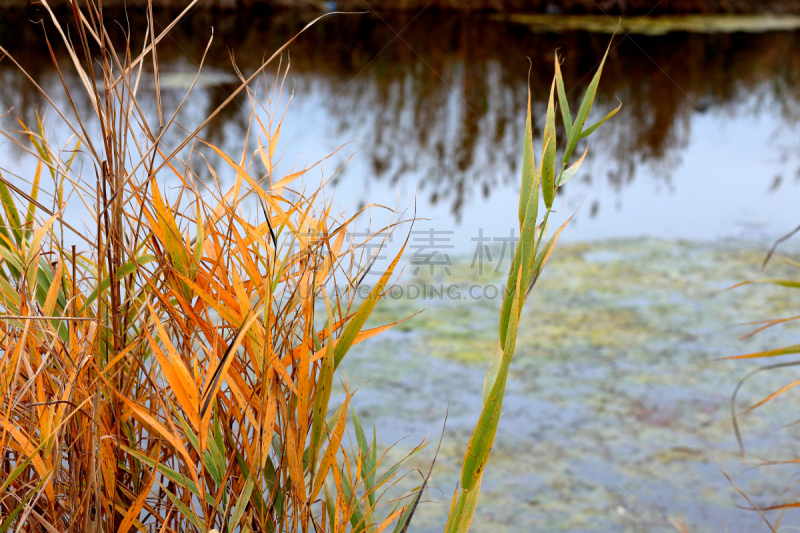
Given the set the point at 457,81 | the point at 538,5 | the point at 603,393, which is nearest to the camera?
the point at 603,393

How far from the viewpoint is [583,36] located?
28.1 ft

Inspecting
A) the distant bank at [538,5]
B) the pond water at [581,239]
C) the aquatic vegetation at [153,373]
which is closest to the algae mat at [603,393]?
the pond water at [581,239]

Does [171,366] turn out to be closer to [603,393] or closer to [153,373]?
[153,373]

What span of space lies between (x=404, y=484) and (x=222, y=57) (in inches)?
247

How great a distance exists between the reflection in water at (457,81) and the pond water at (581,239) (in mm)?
32

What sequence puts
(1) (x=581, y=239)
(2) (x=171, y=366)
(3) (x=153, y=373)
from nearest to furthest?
1. (2) (x=171, y=366)
2. (3) (x=153, y=373)
3. (1) (x=581, y=239)

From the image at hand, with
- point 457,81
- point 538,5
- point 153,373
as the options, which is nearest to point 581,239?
point 153,373

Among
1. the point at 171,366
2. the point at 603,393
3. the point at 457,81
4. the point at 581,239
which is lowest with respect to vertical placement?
the point at 603,393

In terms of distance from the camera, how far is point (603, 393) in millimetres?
2371

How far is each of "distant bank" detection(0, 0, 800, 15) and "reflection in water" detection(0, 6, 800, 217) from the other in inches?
8.4

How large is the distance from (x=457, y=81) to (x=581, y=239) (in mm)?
3488

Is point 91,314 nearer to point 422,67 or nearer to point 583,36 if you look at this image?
point 422,67

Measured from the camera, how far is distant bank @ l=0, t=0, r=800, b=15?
8859 millimetres

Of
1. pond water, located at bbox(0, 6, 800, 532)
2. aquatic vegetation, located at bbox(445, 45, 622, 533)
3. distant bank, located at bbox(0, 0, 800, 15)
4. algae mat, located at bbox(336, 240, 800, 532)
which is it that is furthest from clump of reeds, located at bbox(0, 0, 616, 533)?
distant bank, located at bbox(0, 0, 800, 15)
